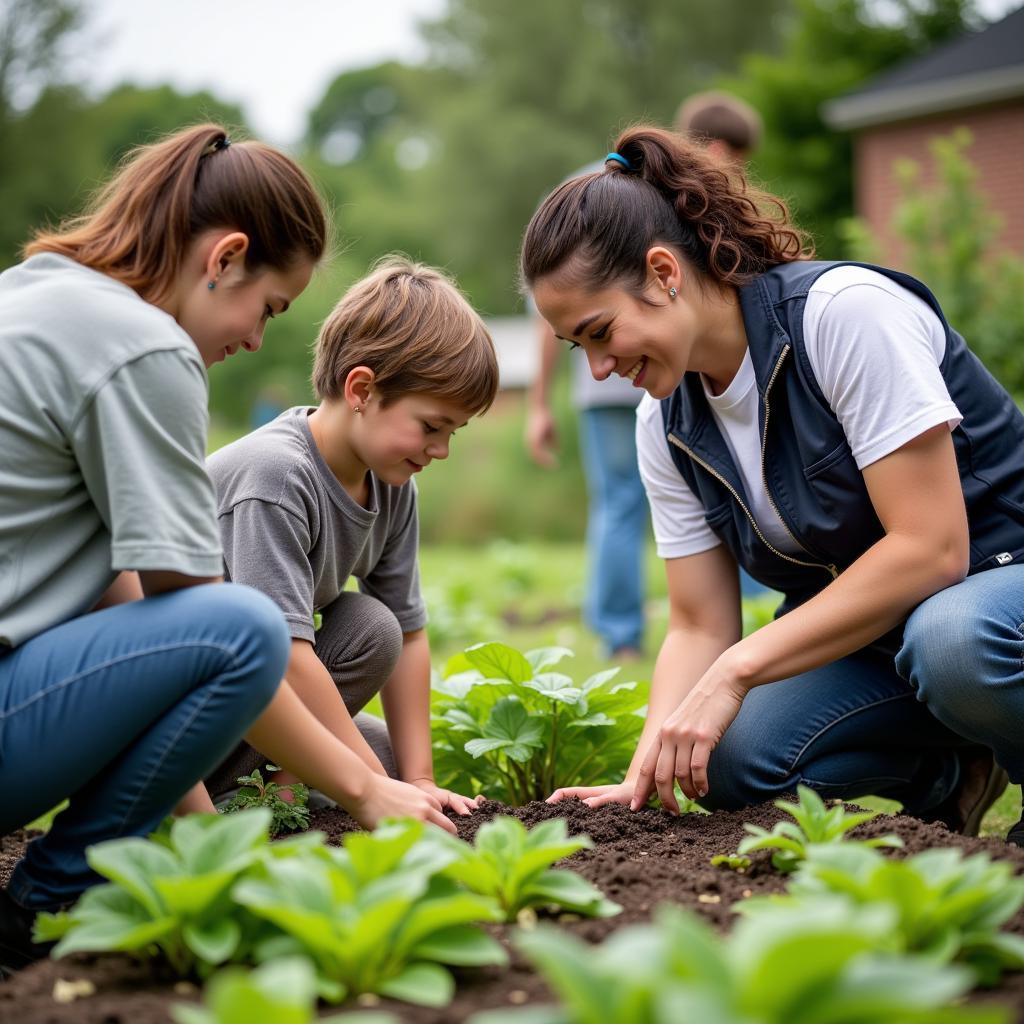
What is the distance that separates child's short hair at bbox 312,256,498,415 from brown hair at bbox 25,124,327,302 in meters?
0.45

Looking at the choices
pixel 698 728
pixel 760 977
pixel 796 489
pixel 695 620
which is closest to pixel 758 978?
pixel 760 977

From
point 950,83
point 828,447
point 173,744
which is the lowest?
point 173,744

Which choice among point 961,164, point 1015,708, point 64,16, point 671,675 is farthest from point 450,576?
point 64,16

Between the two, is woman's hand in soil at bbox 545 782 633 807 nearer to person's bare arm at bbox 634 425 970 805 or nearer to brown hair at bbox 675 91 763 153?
person's bare arm at bbox 634 425 970 805

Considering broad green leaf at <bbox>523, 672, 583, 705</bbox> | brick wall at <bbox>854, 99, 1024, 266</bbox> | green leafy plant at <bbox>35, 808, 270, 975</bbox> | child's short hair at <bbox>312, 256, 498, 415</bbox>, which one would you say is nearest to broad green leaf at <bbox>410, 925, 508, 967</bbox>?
green leafy plant at <bbox>35, 808, 270, 975</bbox>

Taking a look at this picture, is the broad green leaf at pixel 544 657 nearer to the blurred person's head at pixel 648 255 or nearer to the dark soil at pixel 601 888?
the dark soil at pixel 601 888

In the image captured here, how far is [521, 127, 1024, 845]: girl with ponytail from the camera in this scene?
230 cm

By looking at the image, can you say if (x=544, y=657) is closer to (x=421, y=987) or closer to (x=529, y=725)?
(x=529, y=725)

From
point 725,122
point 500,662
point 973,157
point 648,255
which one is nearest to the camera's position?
point 648,255

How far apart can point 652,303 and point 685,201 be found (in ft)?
A: 0.76

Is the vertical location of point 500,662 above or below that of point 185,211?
below

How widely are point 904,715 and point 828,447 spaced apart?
2.16 feet

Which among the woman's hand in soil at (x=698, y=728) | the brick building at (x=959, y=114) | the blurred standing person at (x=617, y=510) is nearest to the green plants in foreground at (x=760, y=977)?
Result: the woman's hand in soil at (x=698, y=728)

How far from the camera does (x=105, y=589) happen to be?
1.97m
